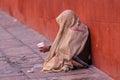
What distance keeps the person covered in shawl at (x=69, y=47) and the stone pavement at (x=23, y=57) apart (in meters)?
0.16

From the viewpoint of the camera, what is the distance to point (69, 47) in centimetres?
698

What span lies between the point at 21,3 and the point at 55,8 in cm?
325

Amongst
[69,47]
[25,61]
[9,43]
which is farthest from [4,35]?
[69,47]

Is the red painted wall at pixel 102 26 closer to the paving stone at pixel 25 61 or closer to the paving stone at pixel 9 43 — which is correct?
the paving stone at pixel 9 43

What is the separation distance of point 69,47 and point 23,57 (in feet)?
4.91

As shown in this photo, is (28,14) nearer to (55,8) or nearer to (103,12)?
(55,8)

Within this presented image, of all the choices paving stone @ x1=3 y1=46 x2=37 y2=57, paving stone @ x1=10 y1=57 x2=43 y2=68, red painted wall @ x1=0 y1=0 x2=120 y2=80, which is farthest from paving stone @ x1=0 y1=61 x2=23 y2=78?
red painted wall @ x1=0 y1=0 x2=120 y2=80

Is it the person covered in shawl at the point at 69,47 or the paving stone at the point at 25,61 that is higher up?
the person covered in shawl at the point at 69,47

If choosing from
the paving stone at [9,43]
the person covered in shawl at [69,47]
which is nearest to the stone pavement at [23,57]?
the paving stone at [9,43]

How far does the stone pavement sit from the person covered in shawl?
0.16 metres

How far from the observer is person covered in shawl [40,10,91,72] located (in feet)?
23.0

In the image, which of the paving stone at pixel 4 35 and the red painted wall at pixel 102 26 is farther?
the paving stone at pixel 4 35

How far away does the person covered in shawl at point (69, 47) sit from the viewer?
7008mm

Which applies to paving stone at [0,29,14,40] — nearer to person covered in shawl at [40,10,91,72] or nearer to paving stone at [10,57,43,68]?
paving stone at [10,57,43,68]
